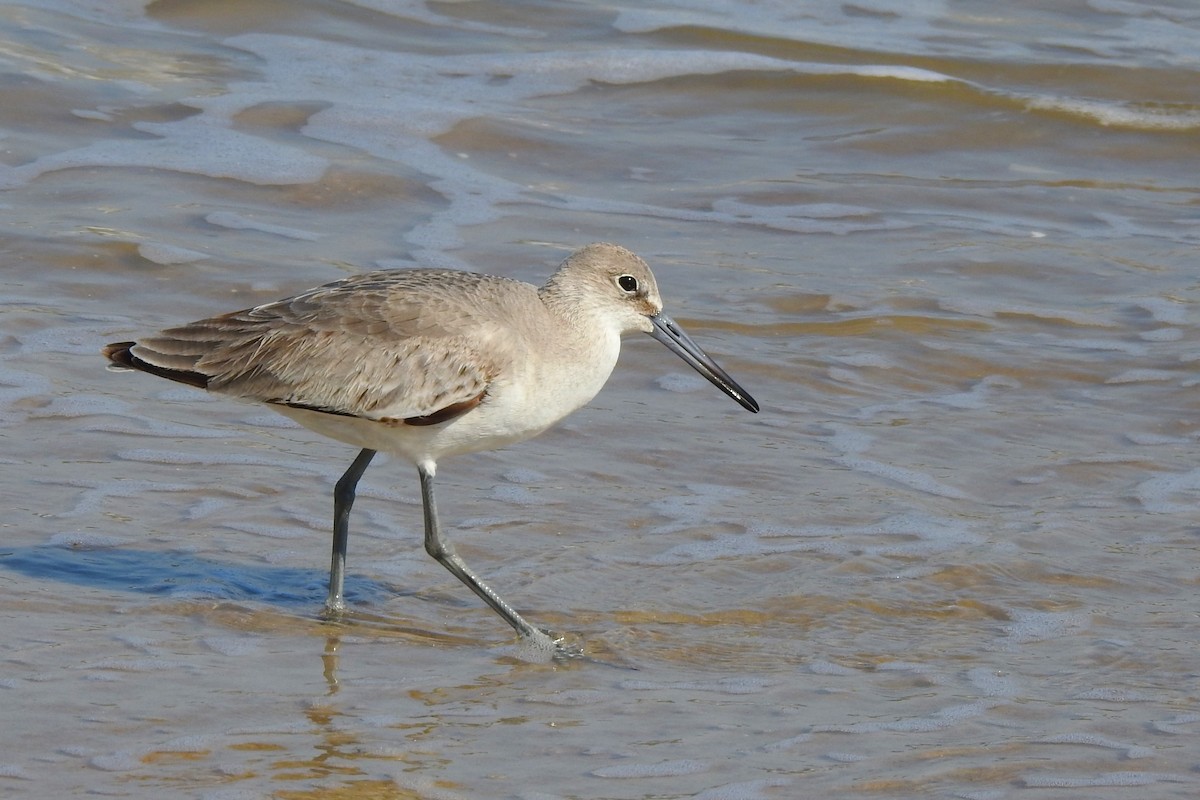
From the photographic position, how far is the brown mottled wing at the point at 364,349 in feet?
19.4

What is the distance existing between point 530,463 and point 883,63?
794 cm

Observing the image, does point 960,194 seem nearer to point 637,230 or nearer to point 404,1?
point 637,230

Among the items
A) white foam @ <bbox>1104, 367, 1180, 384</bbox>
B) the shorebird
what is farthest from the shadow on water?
white foam @ <bbox>1104, 367, 1180, 384</bbox>

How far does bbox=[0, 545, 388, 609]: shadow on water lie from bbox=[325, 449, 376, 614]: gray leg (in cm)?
11

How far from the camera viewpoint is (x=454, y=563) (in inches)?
239

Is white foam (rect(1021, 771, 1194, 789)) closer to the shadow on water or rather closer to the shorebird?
the shorebird

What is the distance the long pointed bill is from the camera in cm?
660

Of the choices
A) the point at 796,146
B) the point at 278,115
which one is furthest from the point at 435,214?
the point at 796,146

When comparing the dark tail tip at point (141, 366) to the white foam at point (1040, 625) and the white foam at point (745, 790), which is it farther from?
the white foam at point (1040, 625)

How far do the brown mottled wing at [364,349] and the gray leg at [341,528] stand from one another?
0.41 meters

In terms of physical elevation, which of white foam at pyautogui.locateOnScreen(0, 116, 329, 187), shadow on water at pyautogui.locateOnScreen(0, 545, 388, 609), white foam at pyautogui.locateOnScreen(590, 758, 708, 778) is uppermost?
white foam at pyautogui.locateOnScreen(0, 116, 329, 187)

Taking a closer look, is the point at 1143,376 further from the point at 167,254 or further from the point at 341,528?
the point at 167,254

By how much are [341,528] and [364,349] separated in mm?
665

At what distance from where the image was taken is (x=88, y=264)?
934cm
